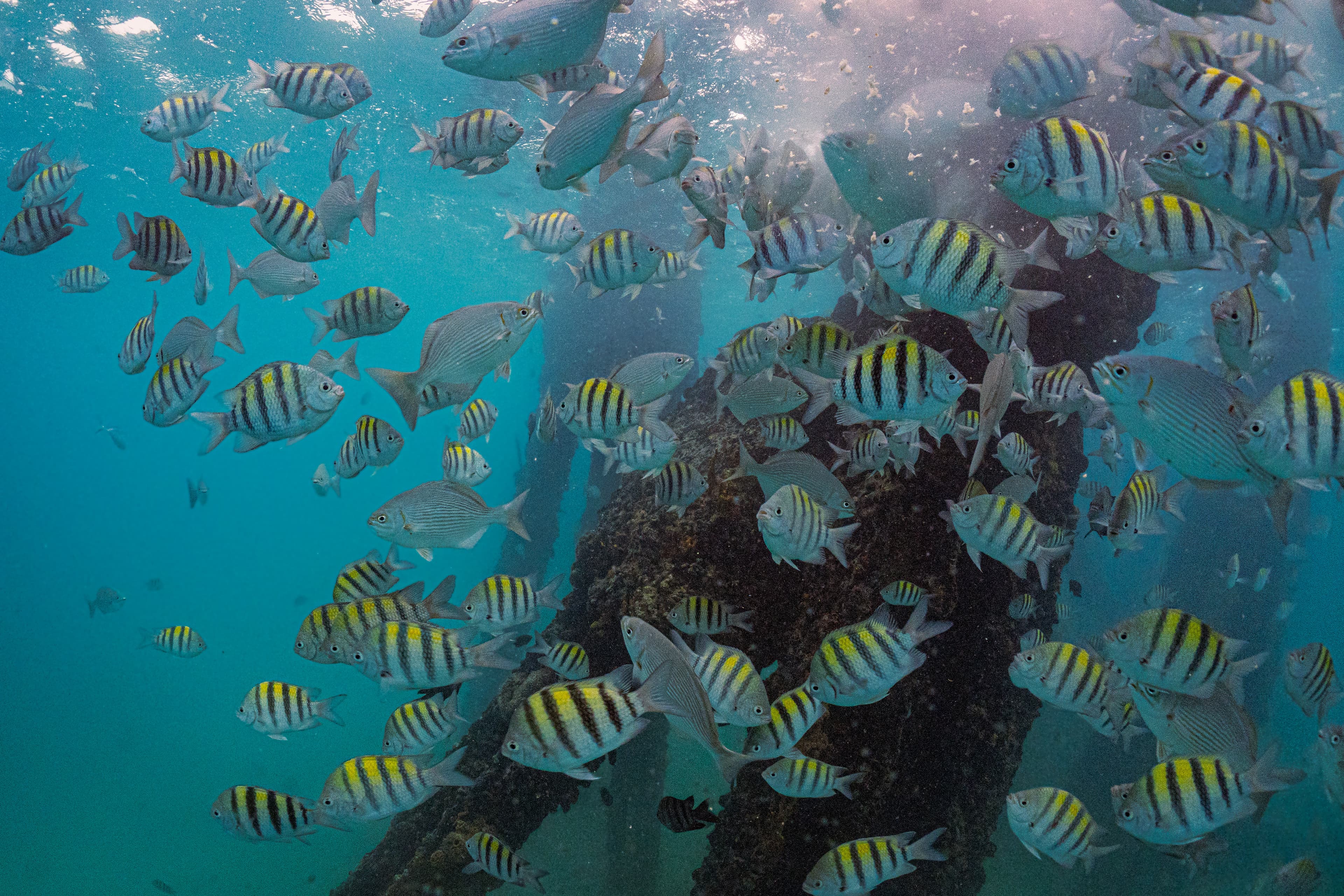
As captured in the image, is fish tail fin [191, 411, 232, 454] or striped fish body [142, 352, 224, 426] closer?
fish tail fin [191, 411, 232, 454]

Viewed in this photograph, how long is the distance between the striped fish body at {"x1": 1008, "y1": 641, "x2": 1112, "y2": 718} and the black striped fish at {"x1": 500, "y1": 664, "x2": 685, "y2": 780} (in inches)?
90.5

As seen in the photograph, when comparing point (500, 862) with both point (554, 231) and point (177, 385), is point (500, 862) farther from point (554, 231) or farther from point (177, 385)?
point (554, 231)

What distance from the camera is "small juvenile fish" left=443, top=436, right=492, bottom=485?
532 cm

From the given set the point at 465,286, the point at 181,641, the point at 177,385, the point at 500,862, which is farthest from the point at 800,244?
the point at 465,286

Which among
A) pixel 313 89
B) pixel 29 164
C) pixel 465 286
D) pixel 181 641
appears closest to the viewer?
pixel 313 89

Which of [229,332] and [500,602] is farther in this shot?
[229,332]

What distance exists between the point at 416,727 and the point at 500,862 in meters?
1.09

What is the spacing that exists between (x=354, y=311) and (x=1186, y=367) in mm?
4709

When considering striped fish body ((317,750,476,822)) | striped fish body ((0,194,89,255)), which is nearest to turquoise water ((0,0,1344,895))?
striped fish body ((0,194,89,255))

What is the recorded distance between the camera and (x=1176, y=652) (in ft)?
10.0

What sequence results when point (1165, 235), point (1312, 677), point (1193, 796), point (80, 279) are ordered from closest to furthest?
point (1193, 796) < point (1165, 235) < point (1312, 677) < point (80, 279)

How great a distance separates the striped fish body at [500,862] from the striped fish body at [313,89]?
199 inches

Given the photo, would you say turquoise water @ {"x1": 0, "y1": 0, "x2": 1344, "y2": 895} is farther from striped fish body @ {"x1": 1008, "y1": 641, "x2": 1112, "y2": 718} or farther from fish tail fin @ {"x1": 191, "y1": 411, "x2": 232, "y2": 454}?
fish tail fin @ {"x1": 191, "y1": 411, "x2": 232, "y2": 454}

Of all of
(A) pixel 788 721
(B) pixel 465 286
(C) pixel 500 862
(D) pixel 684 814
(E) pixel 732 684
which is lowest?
(B) pixel 465 286
